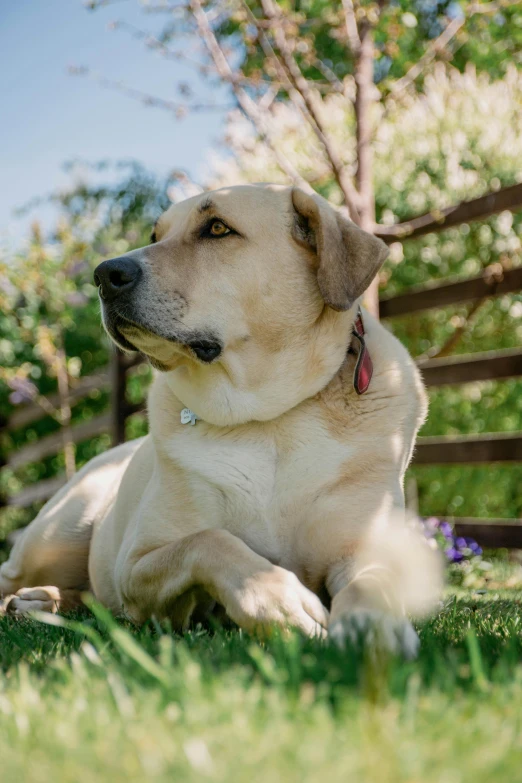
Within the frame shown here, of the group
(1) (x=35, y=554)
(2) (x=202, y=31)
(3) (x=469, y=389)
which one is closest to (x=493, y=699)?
(1) (x=35, y=554)

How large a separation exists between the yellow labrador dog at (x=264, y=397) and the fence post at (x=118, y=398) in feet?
15.8

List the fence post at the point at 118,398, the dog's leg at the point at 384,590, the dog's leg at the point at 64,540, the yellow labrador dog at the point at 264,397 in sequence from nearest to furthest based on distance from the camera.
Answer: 1. the dog's leg at the point at 384,590
2. the yellow labrador dog at the point at 264,397
3. the dog's leg at the point at 64,540
4. the fence post at the point at 118,398

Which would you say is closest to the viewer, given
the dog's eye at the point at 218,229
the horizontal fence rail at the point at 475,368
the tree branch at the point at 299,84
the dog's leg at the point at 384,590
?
the dog's leg at the point at 384,590

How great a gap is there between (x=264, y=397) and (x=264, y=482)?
12.8 inches

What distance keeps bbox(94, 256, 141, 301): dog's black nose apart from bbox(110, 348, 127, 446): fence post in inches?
Result: 202

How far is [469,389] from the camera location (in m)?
7.80

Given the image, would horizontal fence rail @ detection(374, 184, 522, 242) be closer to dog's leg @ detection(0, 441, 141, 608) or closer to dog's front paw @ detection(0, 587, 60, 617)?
dog's leg @ detection(0, 441, 141, 608)

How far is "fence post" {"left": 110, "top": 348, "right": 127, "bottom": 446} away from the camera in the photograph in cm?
789

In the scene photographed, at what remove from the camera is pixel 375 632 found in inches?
68.7

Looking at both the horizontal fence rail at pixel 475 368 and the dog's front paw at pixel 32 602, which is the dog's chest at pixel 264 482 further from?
the horizontal fence rail at pixel 475 368

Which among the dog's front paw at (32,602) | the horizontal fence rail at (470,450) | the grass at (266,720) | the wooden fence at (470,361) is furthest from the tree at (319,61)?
the grass at (266,720)

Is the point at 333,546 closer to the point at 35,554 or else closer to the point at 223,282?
the point at 223,282

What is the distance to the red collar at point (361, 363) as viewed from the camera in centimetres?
285

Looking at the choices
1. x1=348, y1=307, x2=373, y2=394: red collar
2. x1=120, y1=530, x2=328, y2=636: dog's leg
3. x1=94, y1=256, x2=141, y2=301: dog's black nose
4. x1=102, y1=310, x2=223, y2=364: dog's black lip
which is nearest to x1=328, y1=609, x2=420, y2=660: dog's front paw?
x1=120, y1=530, x2=328, y2=636: dog's leg
